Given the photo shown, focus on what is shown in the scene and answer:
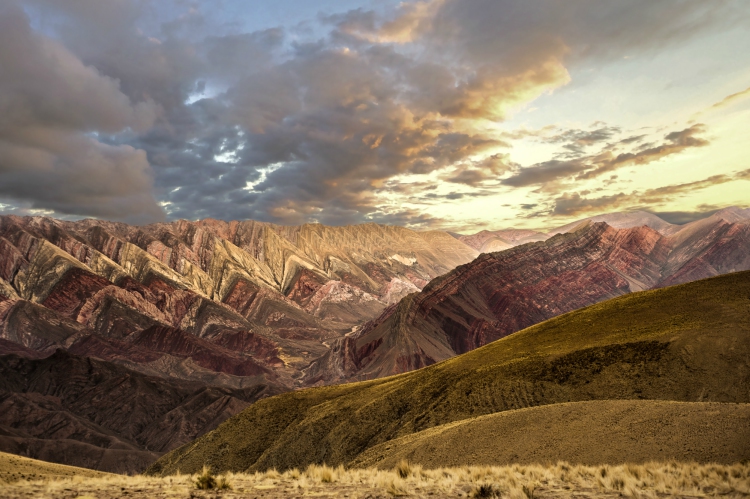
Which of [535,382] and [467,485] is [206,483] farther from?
[535,382]

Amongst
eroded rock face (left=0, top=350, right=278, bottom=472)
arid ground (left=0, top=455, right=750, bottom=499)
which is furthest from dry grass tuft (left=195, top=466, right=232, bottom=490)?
eroded rock face (left=0, top=350, right=278, bottom=472)

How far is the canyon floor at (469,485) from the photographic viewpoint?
16359 mm

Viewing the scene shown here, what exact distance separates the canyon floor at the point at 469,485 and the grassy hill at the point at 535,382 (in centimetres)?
2411

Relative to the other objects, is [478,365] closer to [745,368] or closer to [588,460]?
[745,368]

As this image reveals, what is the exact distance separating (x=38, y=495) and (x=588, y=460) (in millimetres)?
22954

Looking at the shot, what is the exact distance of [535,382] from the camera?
168ft

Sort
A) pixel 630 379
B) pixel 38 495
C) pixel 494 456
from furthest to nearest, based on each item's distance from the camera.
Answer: pixel 630 379 → pixel 494 456 → pixel 38 495

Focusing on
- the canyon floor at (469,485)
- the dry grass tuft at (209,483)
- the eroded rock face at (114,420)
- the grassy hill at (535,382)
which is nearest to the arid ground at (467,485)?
the canyon floor at (469,485)

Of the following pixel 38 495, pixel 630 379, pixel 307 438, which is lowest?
pixel 307 438

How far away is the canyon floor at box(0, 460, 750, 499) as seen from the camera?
16359 millimetres

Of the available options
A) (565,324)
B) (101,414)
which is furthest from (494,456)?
(101,414)

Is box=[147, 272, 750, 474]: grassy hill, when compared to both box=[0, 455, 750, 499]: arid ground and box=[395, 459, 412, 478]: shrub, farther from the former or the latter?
box=[0, 455, 750, 499]: arid ground

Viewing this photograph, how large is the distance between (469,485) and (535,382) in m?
35.1

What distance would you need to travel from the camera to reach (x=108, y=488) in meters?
18.8
